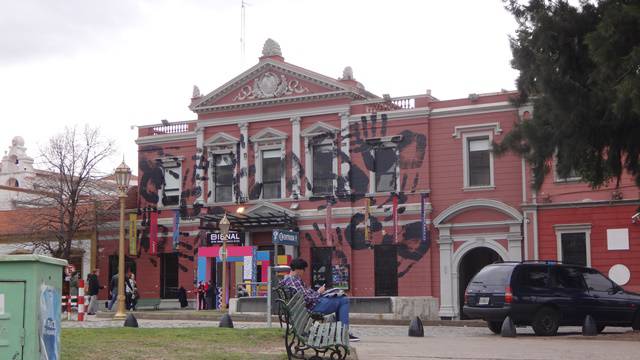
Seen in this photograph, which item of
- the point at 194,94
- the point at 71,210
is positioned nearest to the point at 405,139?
the point at 194,94

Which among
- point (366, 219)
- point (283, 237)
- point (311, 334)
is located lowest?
point (311, 334)

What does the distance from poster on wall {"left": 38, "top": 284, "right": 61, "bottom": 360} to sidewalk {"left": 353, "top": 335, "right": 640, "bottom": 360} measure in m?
6.53

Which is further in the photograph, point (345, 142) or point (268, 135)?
point (268, 135)

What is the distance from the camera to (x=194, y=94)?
45.0 metres

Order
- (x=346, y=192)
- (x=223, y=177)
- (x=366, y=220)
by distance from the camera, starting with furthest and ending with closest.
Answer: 1. (x=223, y=177)
2. (x=346, y=192)
3. (x=366, y=220)

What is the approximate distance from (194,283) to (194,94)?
29.9ft

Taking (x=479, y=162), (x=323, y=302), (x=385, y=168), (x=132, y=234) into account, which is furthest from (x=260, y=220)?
(x=323, y=302)

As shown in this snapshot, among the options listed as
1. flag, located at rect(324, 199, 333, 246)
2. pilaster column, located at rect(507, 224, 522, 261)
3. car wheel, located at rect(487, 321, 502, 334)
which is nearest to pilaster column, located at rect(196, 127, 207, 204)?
flag, located at rect(324, 199, 333, 246)

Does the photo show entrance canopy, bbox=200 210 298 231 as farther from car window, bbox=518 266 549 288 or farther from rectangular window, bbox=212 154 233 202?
car window, bbox=518 266 549 288

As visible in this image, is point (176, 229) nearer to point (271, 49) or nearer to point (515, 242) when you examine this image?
point (271, 49)

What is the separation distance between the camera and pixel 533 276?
22109mm

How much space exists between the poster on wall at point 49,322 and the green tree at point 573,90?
10.8m

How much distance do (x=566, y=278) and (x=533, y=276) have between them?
2.97 ft

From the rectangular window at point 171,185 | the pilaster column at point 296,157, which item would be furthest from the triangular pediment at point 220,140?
the pilaster column at point 296,157
